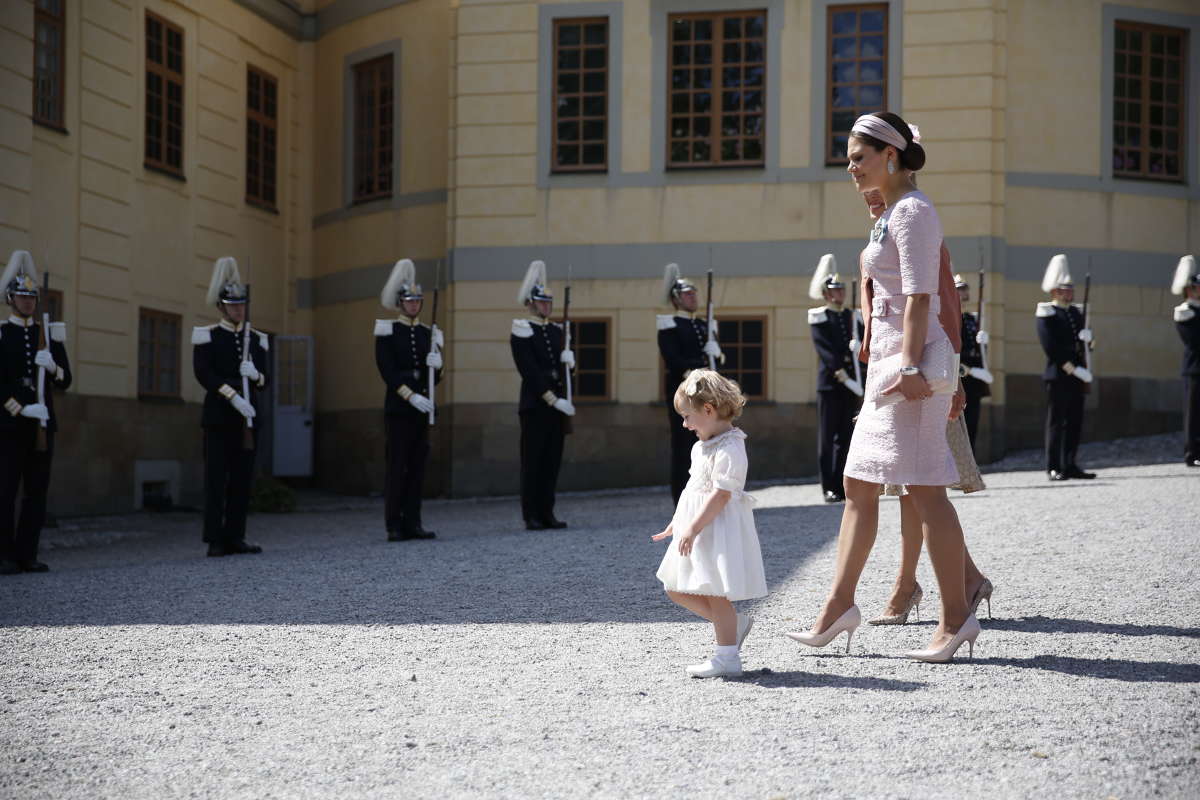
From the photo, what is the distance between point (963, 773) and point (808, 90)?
597 inches

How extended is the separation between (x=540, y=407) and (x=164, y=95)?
8.85 metres

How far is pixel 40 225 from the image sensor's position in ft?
53.0

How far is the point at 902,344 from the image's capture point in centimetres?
550

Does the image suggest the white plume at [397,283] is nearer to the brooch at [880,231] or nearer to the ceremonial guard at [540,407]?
the ceremonial guard at [540,407]

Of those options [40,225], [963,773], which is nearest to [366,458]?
[40,225]

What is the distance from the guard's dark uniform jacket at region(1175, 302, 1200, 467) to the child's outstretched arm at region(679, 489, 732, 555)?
35.2 ft

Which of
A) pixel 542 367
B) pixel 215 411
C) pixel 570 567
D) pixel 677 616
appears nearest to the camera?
pixel 677 616

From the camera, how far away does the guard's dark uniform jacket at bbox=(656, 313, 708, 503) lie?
12.8m

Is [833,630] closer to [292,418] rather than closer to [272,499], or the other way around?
[272,499]

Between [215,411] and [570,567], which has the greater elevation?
[215,411]

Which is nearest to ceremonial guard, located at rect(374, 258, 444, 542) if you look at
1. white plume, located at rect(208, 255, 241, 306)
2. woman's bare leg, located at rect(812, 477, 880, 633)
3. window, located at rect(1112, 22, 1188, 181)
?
white plume, located at rect(208, 255, 241, 306)

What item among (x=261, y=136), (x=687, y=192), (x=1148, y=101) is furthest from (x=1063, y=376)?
(x=261, y=136)

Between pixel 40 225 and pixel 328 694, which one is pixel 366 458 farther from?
pixel 328 694

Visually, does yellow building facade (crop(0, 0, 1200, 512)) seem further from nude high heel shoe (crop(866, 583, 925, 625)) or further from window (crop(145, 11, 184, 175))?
nude high heel shoe (crop(866, 583, 925, 625))
